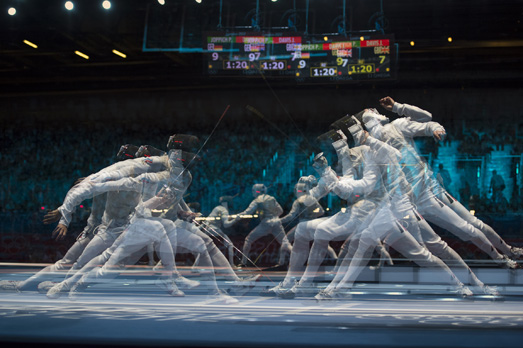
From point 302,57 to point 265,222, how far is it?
178 centimetres

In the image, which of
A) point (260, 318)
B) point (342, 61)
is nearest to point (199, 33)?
point (342, 61)

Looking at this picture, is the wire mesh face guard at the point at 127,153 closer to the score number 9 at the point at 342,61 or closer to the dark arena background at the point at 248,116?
the dark arena background at the point at 248,116

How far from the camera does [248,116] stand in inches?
236

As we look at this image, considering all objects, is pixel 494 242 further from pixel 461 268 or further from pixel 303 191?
pixel 303 191

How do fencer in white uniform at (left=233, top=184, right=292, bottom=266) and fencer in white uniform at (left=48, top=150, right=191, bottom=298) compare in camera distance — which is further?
fencer in white uniform at (left=233, top=184, right=292, bottom=266)

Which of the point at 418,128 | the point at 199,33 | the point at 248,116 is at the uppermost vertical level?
the point at 199,33

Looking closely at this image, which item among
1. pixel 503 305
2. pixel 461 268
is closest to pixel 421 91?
pixel 461 268

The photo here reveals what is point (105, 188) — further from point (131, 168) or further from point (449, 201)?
point (449, 201)

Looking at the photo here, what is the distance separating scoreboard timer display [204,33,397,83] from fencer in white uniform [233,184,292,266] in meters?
1.23

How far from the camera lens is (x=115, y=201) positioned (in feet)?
12.5

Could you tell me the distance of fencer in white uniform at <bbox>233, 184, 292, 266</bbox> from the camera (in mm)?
3971

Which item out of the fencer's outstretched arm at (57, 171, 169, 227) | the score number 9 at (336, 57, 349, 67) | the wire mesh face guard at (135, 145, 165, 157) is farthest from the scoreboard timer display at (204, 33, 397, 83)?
the fencer's outstretched arm at (57, 171, 169, 227)

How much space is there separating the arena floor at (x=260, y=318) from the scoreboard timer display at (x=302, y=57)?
223 centimetres

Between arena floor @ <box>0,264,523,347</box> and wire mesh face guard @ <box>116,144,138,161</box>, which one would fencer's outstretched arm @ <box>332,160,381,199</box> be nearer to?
arena floor @ <box>0,264,523,347</box>
